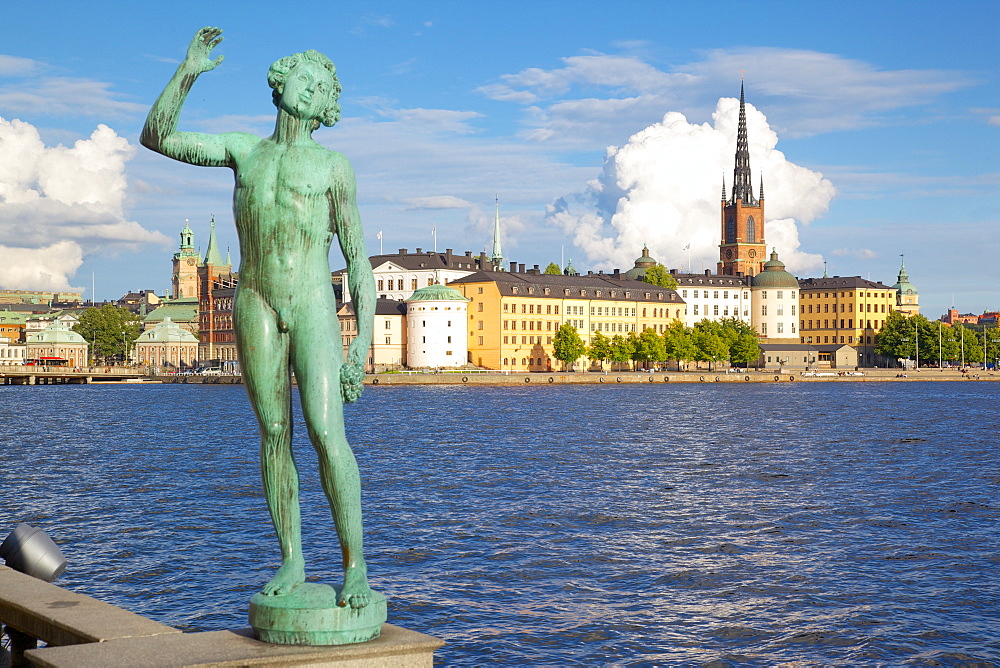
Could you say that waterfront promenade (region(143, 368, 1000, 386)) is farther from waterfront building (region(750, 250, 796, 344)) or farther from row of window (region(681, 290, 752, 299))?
row of window (region(681, 290, 752, 299))

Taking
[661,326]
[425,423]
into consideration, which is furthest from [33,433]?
[661,326]

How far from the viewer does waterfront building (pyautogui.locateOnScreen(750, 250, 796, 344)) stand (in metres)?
185

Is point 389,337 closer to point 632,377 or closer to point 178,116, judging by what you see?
point 632,377

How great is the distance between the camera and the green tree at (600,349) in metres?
143

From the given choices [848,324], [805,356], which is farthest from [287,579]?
[848,324]

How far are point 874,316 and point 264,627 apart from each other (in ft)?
637

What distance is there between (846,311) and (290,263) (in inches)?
7521

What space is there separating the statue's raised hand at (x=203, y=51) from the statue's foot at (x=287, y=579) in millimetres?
2776

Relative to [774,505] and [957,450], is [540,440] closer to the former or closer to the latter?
[957,450]

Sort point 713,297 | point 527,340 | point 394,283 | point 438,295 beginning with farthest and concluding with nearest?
point 713,297 < point 394,283 < point 527,340 < point 438,295

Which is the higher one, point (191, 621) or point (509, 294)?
point (509, 294)

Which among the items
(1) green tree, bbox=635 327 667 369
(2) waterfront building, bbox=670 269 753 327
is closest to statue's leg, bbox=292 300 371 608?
(1) green tree, bbox=635 327 667 369

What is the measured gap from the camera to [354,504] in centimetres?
639

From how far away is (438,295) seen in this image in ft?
453
